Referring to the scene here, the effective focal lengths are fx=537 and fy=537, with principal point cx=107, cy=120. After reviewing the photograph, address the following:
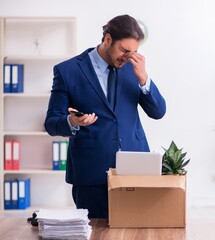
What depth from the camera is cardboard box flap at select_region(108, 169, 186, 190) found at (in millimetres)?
2074

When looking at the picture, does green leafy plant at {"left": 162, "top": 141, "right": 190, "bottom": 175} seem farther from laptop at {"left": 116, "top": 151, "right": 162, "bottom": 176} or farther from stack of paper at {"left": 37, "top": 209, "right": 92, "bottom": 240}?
stack of paper at {"left": 37, "top": 209, "right": 92, "bottom": 240}

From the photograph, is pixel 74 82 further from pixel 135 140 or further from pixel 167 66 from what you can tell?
pixel 167 66

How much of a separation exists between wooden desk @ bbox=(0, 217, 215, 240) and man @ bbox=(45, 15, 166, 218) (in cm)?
28

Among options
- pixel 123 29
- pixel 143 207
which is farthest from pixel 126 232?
pixel 123 29

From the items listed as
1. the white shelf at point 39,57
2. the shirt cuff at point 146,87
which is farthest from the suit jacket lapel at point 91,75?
the white shelf at point 39,57

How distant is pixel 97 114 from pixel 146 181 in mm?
499

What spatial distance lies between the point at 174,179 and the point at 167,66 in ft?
11.6

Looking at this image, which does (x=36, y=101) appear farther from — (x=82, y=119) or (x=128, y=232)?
(x=128, y=232)

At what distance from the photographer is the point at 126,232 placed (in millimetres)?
2082

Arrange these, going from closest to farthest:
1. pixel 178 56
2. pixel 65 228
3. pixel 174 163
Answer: pixel 65 228 → pixel 174 163 → pixel 178 56

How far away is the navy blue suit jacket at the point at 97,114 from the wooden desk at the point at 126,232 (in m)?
0.33

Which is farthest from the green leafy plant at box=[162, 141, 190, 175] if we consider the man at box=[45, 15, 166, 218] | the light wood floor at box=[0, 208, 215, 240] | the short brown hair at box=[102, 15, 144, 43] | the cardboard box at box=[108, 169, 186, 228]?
the short brown hair at box=[102, 15, 144, 43]

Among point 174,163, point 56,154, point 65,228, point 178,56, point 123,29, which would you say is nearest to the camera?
point 65,228

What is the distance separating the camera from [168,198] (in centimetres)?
214
